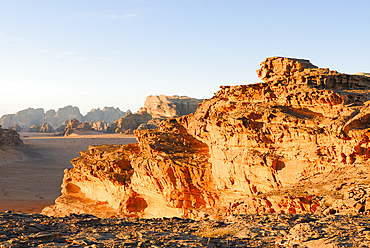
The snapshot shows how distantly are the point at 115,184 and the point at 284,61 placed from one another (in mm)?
11694

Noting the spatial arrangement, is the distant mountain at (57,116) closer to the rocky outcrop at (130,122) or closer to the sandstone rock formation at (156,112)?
the sandstone rock formation at (156,112)

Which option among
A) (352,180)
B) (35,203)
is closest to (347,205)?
(352,180)

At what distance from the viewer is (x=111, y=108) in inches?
6850

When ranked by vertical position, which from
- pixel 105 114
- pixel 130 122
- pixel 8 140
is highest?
pixel 105 114

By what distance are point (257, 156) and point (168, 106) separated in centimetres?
8004

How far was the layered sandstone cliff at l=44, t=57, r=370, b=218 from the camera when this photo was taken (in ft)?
33.8

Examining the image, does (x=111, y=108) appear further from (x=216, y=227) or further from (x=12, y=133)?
(x=216, y=227)

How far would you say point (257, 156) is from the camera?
12.3m

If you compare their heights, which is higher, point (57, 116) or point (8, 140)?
point (57, 116)

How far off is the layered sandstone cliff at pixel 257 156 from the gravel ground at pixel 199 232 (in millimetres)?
1843

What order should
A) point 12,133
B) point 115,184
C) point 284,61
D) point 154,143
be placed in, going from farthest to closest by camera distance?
point 12,133 → point 115,184 → point 154,143 → point 284,61

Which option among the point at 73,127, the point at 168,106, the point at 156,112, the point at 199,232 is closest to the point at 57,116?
the point at 73,127

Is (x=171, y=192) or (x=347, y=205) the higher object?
(x=347, y=205)

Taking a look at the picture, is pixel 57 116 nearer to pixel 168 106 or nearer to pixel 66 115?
pixel 66 115
